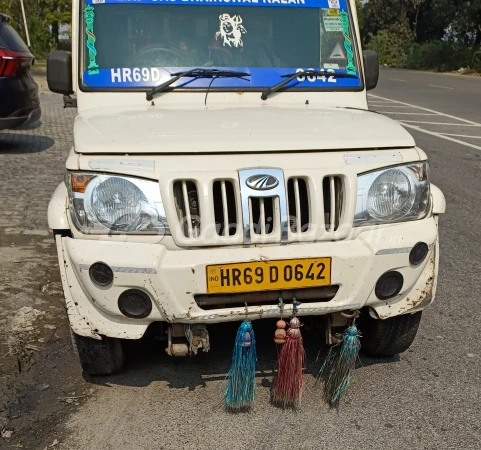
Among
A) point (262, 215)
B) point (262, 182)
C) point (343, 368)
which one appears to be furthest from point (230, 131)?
point (343, 368)

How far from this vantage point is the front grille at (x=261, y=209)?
2.81 m

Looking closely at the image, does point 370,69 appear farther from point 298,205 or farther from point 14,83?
point 14,83

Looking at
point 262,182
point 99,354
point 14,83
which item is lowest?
point 99,354

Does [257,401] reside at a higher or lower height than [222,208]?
lower

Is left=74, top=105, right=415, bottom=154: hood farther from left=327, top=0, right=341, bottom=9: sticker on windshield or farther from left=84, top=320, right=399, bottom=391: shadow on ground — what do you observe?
left=84, top=320, right=399, bottom=391: shadow on ground

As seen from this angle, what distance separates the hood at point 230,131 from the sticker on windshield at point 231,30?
1.97 ft

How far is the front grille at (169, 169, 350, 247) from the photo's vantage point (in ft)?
9.21

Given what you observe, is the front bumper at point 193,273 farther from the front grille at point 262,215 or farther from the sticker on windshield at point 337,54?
the sticker on windshield at point 337,54

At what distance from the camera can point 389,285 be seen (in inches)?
119

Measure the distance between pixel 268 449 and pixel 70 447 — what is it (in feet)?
2.86

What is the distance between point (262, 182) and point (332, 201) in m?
0.33

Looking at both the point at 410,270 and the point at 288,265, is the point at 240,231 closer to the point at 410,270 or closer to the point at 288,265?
the point at 288,265

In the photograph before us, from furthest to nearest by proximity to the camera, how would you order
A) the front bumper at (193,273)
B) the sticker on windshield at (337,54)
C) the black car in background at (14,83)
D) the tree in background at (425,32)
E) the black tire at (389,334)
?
the tree in background at (425,32)
the black car in background at (14,83)
the sticker on windshield at (337,54)
the black tire at (389,334)
the front bumper at (193,273)

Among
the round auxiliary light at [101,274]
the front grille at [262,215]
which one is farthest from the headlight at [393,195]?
the round auxiliary light at [101,274]
